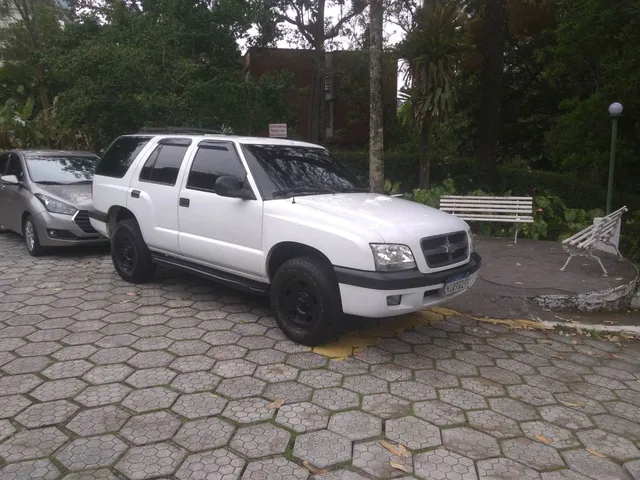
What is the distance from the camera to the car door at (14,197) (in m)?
8.25

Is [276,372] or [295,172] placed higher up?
[295,172]

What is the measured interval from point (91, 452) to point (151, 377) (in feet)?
3.21

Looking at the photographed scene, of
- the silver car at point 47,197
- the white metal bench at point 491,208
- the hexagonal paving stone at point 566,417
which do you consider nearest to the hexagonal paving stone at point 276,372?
the hexagonal paving stone at point 566,417

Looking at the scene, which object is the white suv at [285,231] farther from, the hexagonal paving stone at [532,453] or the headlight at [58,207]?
the headlight at [58,207]

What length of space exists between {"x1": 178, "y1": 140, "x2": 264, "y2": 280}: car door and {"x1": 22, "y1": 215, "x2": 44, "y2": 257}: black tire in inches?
139

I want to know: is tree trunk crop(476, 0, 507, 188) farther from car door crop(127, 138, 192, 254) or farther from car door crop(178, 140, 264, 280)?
car door crop(178, 140, 264, 280)

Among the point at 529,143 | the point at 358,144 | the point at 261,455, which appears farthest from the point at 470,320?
the point at 358,144

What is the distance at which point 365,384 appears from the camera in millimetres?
4004

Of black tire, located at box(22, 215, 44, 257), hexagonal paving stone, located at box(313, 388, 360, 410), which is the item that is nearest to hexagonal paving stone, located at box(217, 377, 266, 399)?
hexagonal paving stone, located at box(313, 388, 360, 410)

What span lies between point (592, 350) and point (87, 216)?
6.78 meters

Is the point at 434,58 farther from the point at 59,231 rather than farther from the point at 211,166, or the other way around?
the point at 59,231

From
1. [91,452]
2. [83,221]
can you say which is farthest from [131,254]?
[91,452]

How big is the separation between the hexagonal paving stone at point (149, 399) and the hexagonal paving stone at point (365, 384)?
4.15 ft

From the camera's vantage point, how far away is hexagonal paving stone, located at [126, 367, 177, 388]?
12.7 feet
